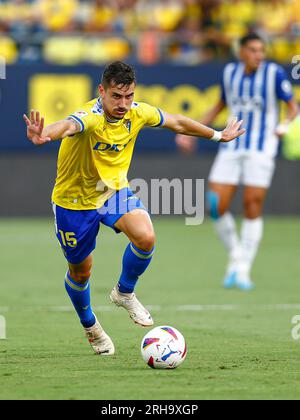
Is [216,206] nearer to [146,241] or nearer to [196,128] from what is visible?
[196,128]

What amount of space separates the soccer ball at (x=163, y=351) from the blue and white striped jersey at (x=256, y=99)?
17.1 ft

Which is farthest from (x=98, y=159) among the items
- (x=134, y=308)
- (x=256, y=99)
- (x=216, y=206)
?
(x=256, y=99)

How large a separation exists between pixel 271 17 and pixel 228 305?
10846mm

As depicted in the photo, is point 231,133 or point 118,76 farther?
point 231,133

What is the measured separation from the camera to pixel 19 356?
22.5 ft

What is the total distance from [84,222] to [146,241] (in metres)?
0.46

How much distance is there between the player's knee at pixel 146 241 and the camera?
276 inches

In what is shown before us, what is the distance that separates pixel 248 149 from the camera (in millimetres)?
11367

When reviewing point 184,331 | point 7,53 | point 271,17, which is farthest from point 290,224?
point 184,331

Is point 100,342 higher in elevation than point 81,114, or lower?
lower

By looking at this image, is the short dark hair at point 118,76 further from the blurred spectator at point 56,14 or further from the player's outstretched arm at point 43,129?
the blurred spectator at point 56,14

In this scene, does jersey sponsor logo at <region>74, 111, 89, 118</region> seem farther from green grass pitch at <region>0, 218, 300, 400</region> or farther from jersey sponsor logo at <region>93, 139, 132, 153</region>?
green grass pitch at <region>0, 218, 300, 400</region>

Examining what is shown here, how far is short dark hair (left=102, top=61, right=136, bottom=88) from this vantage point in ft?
21.9

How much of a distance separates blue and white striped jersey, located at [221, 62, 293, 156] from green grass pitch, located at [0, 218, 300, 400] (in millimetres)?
1578
